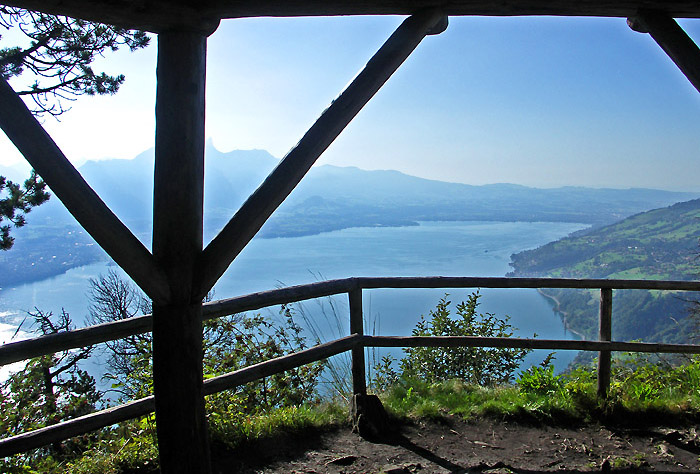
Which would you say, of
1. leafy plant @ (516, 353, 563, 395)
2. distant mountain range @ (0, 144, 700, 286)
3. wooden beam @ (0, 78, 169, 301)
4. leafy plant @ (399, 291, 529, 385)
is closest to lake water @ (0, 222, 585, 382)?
leafy plant @ (399, 291, 529, 385)

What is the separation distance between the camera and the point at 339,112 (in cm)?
216

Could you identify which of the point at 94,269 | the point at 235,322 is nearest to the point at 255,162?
the point at 94,269

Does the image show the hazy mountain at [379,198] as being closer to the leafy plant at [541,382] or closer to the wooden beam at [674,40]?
the leafy plant at [541,382]

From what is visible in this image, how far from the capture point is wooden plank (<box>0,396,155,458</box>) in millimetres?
2105

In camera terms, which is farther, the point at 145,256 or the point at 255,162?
the point at 255,162

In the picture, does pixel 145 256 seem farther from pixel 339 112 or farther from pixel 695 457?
pixel 695 457

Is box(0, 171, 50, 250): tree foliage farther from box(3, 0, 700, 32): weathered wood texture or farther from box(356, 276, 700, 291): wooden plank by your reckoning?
box(3, 0, 700, 32): weathered wood texture

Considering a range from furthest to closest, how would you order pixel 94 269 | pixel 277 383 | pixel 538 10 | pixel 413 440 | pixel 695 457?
1. pixel 94 269
2. pixel 277 383
3. pixel 413 440
4. pixel 695 457
5. pixel 538 10

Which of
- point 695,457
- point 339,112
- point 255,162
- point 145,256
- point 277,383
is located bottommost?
point 695,457

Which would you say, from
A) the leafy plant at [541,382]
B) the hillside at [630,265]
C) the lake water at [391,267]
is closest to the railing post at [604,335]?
the leafy plant at [541,382]

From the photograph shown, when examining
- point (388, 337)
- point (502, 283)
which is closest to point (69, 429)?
point (388, 337)

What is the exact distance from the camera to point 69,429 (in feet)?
7.32

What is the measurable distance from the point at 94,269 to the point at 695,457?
37677 millimetres

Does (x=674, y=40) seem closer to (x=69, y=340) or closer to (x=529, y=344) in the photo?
(x=529, y=344)
